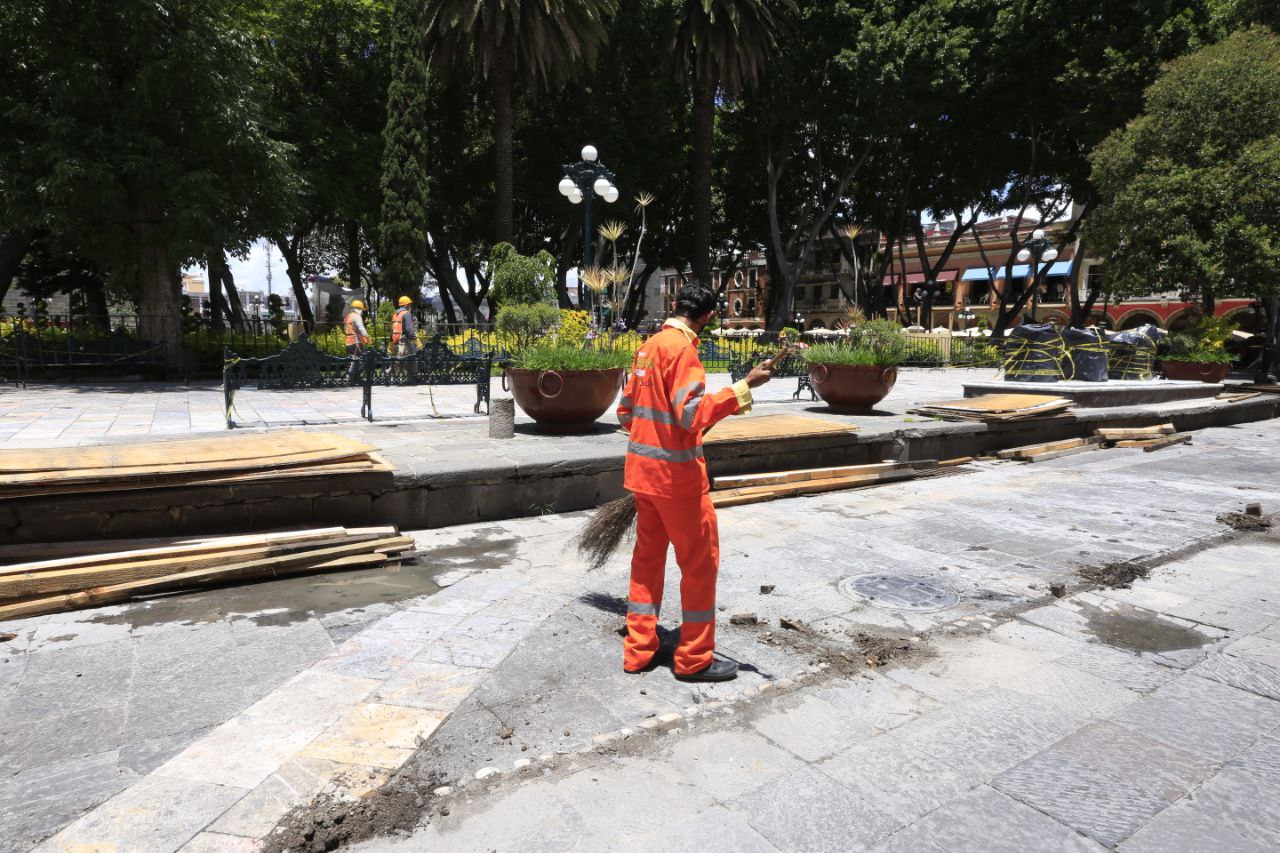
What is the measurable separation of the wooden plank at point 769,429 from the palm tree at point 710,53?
18042mm

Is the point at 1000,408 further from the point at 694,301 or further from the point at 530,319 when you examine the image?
the point at 530,319

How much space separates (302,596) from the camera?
4535 mm

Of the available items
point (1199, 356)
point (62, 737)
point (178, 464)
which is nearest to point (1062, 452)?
point (1199, 356)

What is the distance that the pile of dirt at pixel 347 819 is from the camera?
7.61 feet

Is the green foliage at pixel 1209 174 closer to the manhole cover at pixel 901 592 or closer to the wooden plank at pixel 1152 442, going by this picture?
the wooden plank at pixel 1152 442

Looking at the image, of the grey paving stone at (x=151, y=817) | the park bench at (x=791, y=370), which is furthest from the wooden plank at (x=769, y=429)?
the grey paving stone at (x=151, y=817)

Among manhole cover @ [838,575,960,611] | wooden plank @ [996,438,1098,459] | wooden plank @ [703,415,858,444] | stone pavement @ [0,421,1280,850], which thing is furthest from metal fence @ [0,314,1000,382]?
manhole cover @ [838,575,960,611]

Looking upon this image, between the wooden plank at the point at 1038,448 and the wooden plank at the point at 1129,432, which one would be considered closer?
the wooden plank at the point at 1038,448

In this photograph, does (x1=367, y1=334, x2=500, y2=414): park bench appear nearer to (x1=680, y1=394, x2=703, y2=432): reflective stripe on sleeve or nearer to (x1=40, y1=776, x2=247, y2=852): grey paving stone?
(x1=680, y1=394, x2=703, y2=432): reflective stripe on sleeve

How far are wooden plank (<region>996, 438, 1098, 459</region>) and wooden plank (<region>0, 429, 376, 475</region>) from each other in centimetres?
805

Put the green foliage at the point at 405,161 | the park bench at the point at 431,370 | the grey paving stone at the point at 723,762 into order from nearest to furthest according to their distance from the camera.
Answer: the grey paving stone at the point at 723,762, the park bench at the point at 431,370, the green foliage at the point at 405,161

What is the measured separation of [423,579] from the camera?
4926mm

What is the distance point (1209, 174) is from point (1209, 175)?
0.04 meters

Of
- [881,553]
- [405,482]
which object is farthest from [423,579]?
[881,553]
